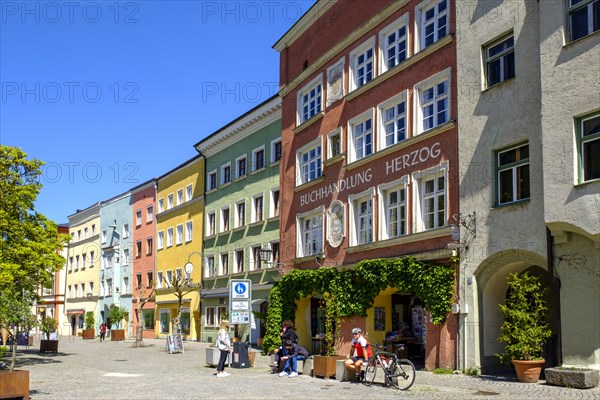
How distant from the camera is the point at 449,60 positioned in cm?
2309

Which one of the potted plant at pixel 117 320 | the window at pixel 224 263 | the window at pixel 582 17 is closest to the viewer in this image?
the window at pixel 582 17

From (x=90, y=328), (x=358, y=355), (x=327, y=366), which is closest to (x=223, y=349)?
(x=327, y=366)

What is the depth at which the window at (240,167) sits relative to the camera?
42.3 m

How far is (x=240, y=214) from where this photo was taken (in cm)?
4241

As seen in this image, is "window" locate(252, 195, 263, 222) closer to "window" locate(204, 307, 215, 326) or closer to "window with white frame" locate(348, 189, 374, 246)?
"window" locate(204, 307, 215, 326)

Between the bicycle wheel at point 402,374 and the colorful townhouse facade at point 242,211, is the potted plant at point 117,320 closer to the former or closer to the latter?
the colorful townhouse facade at point 242,211

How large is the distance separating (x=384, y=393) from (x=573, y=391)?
4.11 m

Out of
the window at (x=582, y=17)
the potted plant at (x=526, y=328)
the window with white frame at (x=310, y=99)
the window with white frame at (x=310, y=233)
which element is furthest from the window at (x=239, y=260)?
the window at (x=582, y=17)

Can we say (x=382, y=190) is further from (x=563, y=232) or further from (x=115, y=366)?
(x=115, y=366)

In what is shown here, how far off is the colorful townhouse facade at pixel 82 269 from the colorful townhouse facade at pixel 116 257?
4.24 ft

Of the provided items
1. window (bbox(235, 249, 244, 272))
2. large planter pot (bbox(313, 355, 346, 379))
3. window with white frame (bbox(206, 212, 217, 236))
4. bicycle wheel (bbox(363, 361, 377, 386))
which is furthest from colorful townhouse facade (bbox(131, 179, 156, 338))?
bicycle wheel (bbox(363, 361, 377, 386))

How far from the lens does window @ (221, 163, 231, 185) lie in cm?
4416

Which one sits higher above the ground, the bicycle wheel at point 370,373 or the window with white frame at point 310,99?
the window with white frame at point 310,99

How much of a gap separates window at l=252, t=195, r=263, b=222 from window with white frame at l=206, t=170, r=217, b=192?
6215 mm
